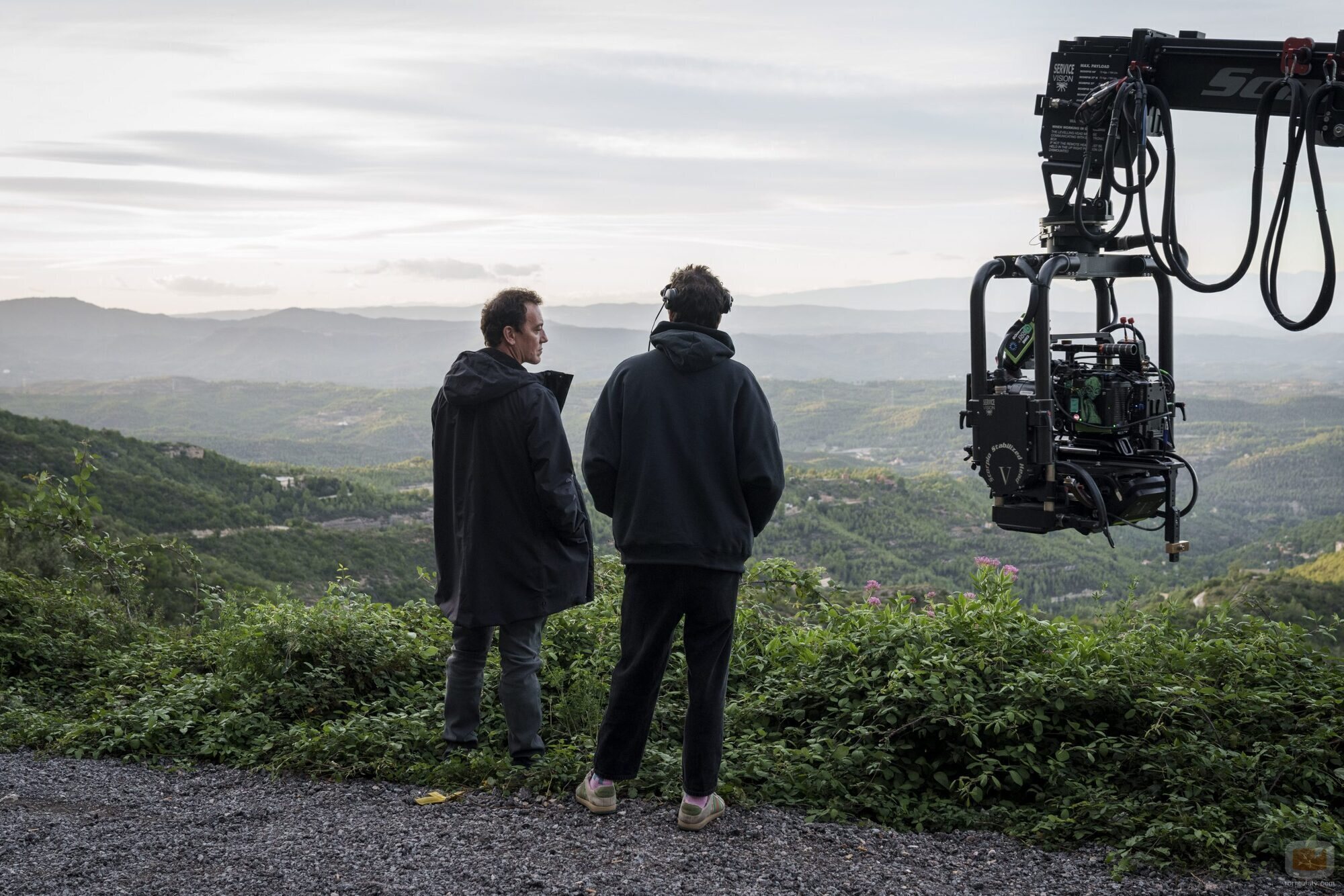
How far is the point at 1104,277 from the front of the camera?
171 inches

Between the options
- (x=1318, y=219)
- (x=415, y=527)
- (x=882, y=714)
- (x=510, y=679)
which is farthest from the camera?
(x=415, y=527)

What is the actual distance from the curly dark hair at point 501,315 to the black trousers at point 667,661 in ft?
4.06

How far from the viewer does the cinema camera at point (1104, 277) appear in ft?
13.2

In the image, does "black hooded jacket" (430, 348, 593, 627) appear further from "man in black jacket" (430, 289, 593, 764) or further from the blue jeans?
the blue jeans

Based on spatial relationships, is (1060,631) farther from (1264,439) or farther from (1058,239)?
(1264,439)

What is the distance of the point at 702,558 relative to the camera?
12.4 ft

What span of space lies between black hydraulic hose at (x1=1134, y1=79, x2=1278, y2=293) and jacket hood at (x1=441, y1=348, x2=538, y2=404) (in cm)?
255

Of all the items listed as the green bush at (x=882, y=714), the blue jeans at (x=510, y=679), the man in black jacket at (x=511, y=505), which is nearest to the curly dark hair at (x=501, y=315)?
the man in black jacket at (x=511, y=505)

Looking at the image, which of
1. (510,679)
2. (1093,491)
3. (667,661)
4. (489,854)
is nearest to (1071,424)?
(1093,491)

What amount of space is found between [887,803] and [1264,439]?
100m

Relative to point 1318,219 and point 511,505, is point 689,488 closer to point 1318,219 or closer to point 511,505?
point 511,505

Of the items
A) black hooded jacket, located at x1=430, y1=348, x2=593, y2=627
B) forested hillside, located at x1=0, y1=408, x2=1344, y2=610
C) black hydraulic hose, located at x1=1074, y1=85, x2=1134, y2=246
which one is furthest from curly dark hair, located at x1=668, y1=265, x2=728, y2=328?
forested hillside, located at x1=0, y1=408, x2=1344, y2=610

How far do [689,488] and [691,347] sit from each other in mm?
508

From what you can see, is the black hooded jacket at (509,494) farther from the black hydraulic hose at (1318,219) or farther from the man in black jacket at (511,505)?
the black hydraulic hose at (1318,219)
